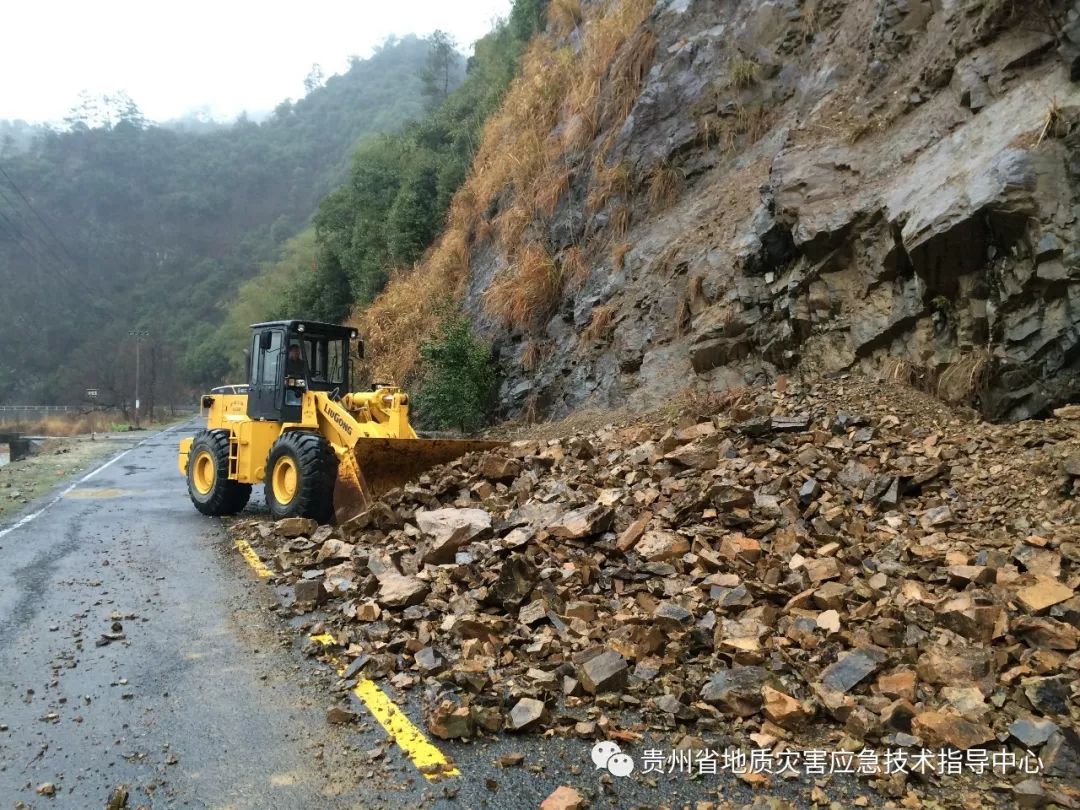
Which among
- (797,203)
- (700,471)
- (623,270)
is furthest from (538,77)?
(700,471)

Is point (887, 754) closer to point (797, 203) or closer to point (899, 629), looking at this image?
point (899, 629)

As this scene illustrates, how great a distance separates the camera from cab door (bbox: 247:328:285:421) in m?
10.1

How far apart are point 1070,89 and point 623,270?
6971 millimetres

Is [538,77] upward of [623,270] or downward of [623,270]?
upward

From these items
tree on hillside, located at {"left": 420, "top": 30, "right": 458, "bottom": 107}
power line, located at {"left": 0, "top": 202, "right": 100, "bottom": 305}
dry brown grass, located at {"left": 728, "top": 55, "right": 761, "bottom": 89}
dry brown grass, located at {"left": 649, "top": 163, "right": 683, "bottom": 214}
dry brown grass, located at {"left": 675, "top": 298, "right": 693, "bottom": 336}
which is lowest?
dry brown grass, located at {"left": 675, "top": 298, "right": 693, "bottom": 336}

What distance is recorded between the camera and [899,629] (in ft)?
13.5

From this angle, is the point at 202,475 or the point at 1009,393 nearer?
the point at 1009,393

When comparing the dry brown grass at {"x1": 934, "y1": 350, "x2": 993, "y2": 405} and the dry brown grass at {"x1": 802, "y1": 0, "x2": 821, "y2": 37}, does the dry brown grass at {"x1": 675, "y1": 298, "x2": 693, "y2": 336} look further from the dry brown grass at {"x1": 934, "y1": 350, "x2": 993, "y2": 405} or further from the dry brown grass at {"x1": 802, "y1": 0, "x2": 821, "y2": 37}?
the dry brown grass at {"x1": 802, "y1": 0, "x2": 821, "y2": 37}

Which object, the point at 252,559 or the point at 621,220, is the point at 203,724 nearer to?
the point at 252,559

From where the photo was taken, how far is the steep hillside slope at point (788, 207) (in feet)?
22.0

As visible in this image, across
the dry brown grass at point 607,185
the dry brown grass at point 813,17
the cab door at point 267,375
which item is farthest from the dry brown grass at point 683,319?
the cab door at point 267,375

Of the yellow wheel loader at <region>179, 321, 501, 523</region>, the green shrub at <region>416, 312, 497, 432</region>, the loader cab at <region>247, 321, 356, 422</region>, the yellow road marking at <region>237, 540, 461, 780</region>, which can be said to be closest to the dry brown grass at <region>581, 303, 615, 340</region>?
the green shrub at <region>416, 312, 497, 432</region>

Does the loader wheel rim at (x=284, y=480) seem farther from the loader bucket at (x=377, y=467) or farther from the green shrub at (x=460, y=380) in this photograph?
the green shrub at (x=460, y=380)

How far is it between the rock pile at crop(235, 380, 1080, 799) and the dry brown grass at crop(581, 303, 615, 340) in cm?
482
